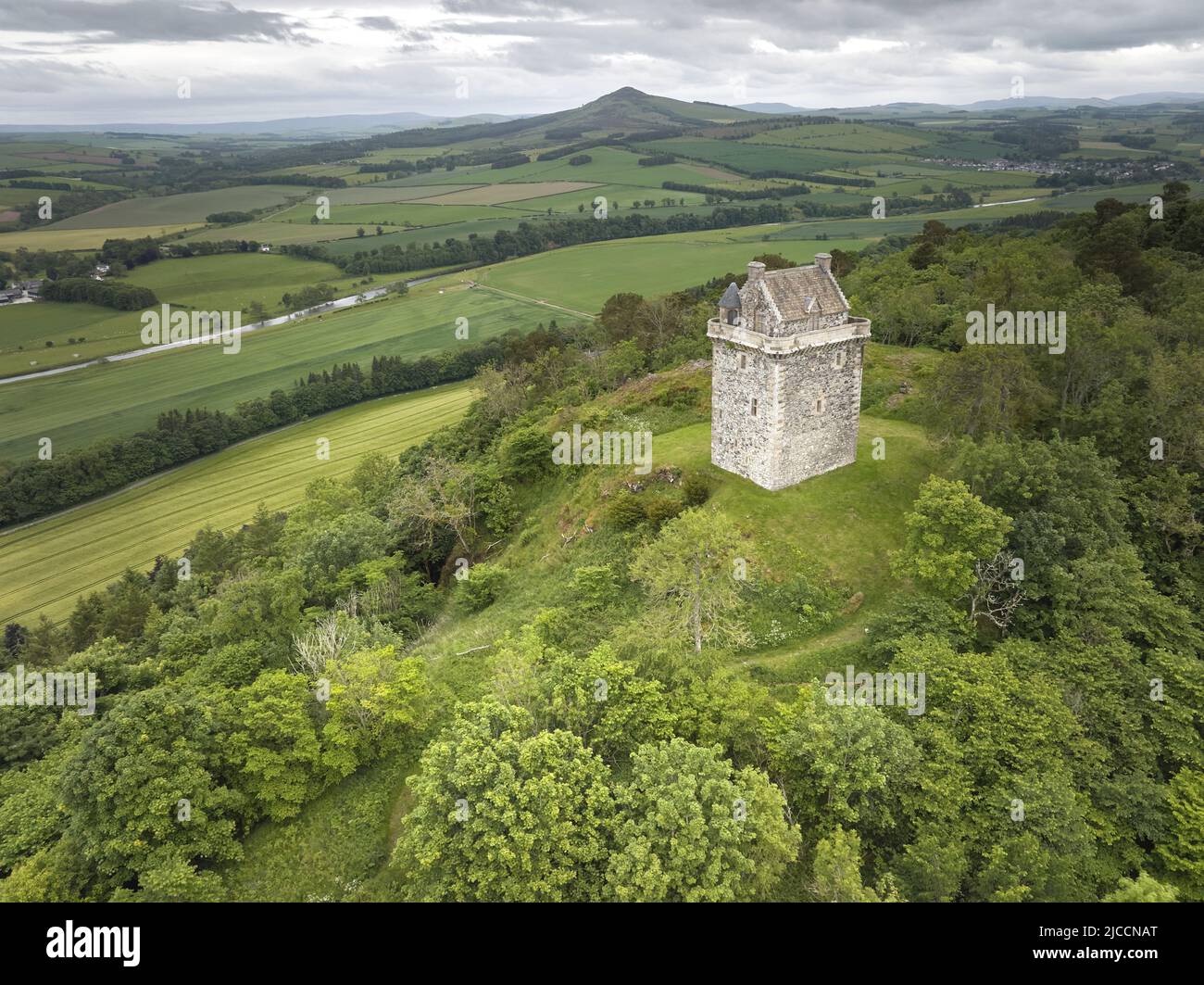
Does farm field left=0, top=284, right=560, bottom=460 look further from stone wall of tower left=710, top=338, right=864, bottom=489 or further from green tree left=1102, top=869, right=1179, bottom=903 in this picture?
green tree left=1102, top=869, right=1179, bottom=903

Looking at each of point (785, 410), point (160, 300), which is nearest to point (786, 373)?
point (785, 410)

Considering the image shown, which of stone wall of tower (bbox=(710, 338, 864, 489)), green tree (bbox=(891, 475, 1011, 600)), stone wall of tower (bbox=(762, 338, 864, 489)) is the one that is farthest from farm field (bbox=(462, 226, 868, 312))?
green tree (bbox=(891, 475, 1011, 600))

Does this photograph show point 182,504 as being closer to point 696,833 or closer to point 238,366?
→ point 238,366

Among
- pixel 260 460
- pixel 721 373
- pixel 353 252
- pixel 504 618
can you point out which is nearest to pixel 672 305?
pixel 721 373

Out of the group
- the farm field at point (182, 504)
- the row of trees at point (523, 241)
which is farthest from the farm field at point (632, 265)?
the farm field at point (182, 504)

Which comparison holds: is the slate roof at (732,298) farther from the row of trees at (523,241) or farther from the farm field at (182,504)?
the row of trees at (523,241)
